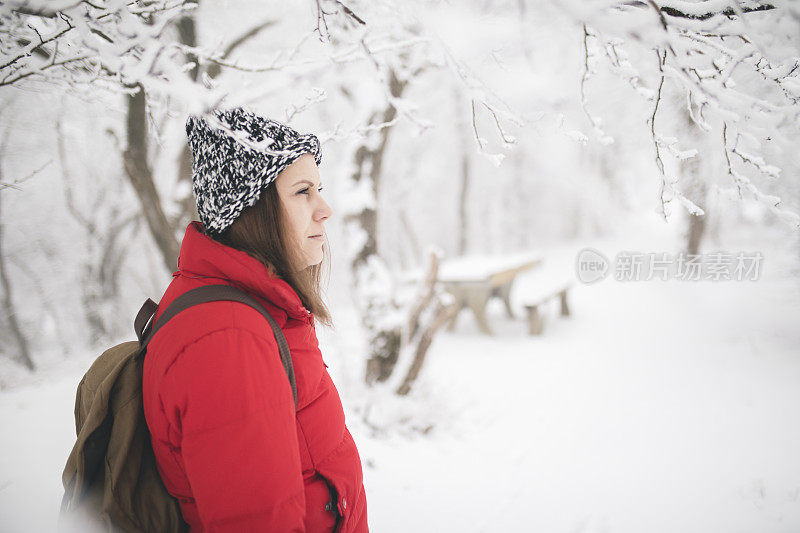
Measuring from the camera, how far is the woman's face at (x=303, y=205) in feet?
3.57

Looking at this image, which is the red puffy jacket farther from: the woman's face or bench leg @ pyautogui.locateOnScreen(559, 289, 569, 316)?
bench leg @ pyautogui.locateOnScreen(559, 289, 569, 316)

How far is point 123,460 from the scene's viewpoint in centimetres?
89

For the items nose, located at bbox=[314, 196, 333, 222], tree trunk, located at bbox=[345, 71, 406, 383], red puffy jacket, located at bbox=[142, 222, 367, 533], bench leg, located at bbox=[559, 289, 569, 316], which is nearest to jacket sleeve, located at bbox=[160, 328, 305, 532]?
red puffy jacket, located at bbox=[142, 222, 367, 533]

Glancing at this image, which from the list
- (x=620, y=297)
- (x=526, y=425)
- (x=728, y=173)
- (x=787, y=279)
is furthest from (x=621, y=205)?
(x=728, y=173)

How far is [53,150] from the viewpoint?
8.18m

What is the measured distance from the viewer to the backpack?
89 cm

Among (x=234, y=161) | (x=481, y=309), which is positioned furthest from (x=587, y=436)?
(x=234, y=161)

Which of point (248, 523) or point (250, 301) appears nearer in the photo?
point (248, 523)

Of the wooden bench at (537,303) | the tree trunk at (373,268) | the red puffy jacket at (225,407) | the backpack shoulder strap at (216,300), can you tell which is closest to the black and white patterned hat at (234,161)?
the red puffy jacket at (225,407)

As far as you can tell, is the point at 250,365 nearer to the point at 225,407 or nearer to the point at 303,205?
the point at 225,407

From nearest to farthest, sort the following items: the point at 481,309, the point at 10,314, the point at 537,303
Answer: the point at 537,303, the point at 481,309, the point at 10,314

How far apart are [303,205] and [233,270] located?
0.95 feet

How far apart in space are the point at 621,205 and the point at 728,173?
1889 centimetres

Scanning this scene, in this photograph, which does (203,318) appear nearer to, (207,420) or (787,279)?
(207,420)
